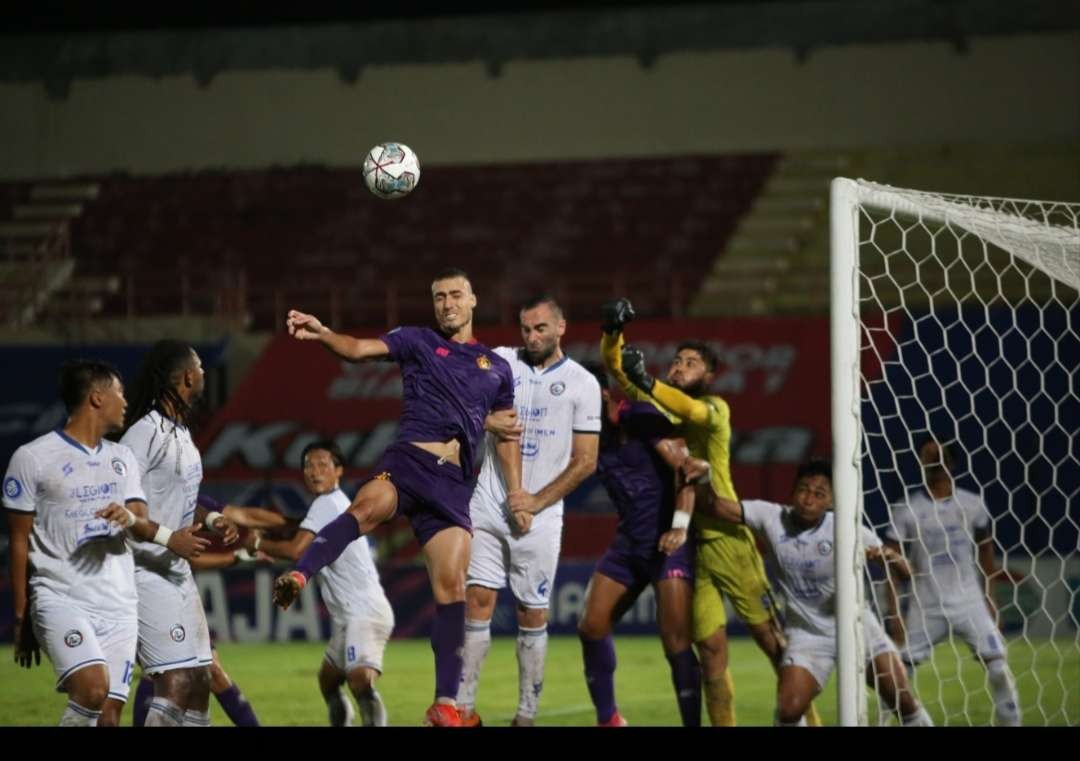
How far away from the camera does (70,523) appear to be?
655 cm

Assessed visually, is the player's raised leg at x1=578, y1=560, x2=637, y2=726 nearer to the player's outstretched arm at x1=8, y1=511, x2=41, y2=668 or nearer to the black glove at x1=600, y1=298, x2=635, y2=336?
the black glove at x1=600, y1=298, x2=635, y2=336

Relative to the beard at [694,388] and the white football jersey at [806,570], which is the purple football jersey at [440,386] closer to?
the beard at [694,388]

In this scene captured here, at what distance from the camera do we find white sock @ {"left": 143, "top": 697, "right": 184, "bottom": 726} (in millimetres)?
6855

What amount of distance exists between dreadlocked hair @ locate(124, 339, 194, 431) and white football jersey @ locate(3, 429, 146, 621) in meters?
0.60

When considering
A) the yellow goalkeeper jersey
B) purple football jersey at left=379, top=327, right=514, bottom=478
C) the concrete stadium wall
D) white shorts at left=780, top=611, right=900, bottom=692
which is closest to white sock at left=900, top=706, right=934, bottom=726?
white shorts at left=780, top=611, right=900, bottom=692

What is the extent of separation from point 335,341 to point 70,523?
128cm

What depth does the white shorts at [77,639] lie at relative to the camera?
6.44 meters

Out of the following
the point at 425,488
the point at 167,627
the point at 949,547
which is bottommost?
the point at 167,627

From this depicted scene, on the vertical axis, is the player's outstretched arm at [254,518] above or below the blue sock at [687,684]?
above

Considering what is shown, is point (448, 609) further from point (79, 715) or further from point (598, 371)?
point (598, 371)

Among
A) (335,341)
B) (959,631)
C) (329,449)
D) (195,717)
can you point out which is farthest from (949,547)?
(195,717)

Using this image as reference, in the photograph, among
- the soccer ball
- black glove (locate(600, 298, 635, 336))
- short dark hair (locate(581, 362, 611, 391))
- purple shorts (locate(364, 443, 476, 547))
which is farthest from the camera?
short dark hair (locate(581, 362, 611, 391))

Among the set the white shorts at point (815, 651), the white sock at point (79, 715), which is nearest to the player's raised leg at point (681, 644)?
the white shorts at point (815, 651)

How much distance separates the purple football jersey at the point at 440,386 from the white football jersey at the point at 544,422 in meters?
0.73
